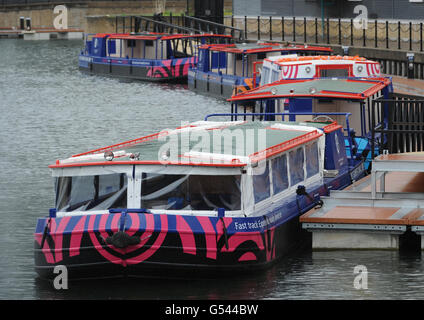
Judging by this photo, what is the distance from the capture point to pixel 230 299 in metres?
17.0

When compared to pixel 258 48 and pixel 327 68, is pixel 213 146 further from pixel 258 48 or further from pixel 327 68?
pixel 258 48

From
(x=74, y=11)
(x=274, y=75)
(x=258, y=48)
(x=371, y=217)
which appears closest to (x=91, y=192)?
(x=371, y=217)

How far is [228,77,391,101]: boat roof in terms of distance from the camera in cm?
2589

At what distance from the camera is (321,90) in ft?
87.2

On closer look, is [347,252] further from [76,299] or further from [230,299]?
[76,299]

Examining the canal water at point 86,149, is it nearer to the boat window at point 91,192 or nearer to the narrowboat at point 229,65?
the narrowboat at point 229,65

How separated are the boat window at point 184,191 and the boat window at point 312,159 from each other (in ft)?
12.4

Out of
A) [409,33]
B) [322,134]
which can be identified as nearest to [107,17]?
[409,33]

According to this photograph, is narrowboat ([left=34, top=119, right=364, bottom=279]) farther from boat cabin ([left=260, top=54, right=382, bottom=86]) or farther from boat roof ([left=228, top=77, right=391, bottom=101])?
boat cabin ([left=260, top=54, right=382, bottom=86])

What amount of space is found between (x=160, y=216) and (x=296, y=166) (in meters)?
4.23

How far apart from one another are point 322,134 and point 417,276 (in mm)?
4244

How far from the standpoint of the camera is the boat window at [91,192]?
17266 mm

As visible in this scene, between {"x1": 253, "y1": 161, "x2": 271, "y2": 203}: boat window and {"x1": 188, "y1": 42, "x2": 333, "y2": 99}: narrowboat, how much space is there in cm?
2566

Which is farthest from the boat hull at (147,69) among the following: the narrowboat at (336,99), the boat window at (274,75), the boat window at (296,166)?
the boat window at (296,166)
